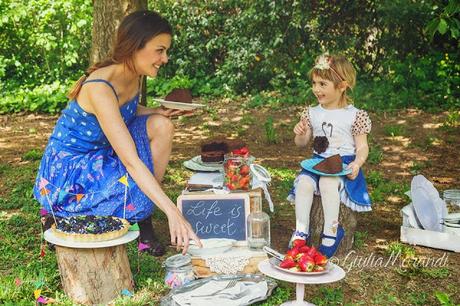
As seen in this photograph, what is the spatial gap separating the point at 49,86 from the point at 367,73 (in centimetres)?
456

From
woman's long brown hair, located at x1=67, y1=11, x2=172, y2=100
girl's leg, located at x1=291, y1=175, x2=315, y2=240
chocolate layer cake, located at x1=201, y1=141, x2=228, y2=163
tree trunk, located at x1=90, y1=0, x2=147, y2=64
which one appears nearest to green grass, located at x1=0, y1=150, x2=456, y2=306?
girl's leg, located at x1=291, y1=175, x2=315, y2=240

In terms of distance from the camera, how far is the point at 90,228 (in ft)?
11.7

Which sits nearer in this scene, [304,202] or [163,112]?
[304,202]

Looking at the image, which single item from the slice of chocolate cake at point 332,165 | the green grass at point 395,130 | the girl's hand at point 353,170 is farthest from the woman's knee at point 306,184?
the green grass at point 395,130

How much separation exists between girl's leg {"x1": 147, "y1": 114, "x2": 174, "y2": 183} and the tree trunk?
174 centimetres

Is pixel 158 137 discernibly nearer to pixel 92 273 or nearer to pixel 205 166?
pixel 205 166

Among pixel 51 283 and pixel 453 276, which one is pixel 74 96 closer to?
pixel 51 283

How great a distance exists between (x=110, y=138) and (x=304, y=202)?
48.8 inches

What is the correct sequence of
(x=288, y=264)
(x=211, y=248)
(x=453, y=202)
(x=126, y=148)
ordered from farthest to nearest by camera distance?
1. (x=453, y=202)
2. (x=211, y=248)
3. (x=126, y=148)
4. (x=288, y=264)

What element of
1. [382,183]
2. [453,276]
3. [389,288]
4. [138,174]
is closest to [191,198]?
[138,174]

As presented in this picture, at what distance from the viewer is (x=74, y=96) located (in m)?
4.26

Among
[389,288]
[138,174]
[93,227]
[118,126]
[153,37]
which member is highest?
[153,37]

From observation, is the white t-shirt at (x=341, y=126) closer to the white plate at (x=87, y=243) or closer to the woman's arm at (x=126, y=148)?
the woman's arm at (x=126, y=148)

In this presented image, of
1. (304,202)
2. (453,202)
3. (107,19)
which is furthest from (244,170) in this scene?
(107,19)
